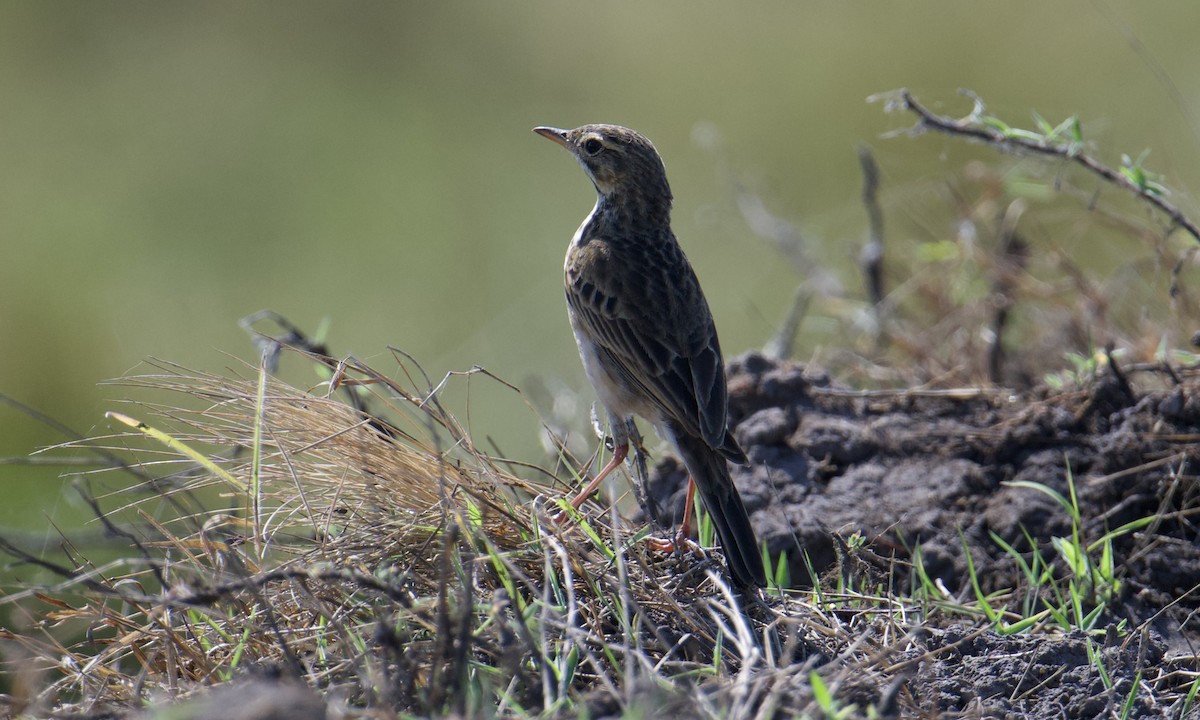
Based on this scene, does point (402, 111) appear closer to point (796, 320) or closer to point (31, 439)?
point (31, 439)

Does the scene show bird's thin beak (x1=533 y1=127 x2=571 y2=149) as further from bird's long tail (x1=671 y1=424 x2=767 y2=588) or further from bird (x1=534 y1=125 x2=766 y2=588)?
bird's long tail (x1=671 y1=424 x2=767 y2=588)

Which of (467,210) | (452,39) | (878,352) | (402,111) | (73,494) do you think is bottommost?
(73,494)

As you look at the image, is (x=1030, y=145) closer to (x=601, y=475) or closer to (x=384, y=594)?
(x=601, y=475)

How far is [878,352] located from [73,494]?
4.25m

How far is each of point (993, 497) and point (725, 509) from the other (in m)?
1.33

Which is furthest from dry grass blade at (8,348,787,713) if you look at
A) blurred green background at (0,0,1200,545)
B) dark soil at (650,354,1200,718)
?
blurred green background at (0,0,1200,545)

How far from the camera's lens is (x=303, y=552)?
3.84 metres

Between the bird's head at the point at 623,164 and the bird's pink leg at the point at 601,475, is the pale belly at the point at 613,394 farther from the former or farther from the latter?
the bird's head at the point at 623,164

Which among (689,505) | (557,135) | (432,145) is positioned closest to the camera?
(689,505)

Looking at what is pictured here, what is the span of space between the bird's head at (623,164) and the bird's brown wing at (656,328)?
0.91ft

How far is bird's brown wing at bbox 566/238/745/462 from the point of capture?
4.73 m

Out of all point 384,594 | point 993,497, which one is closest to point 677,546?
point 384,594

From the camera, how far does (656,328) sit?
199 inches

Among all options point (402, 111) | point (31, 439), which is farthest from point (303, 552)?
point (402, 111)
